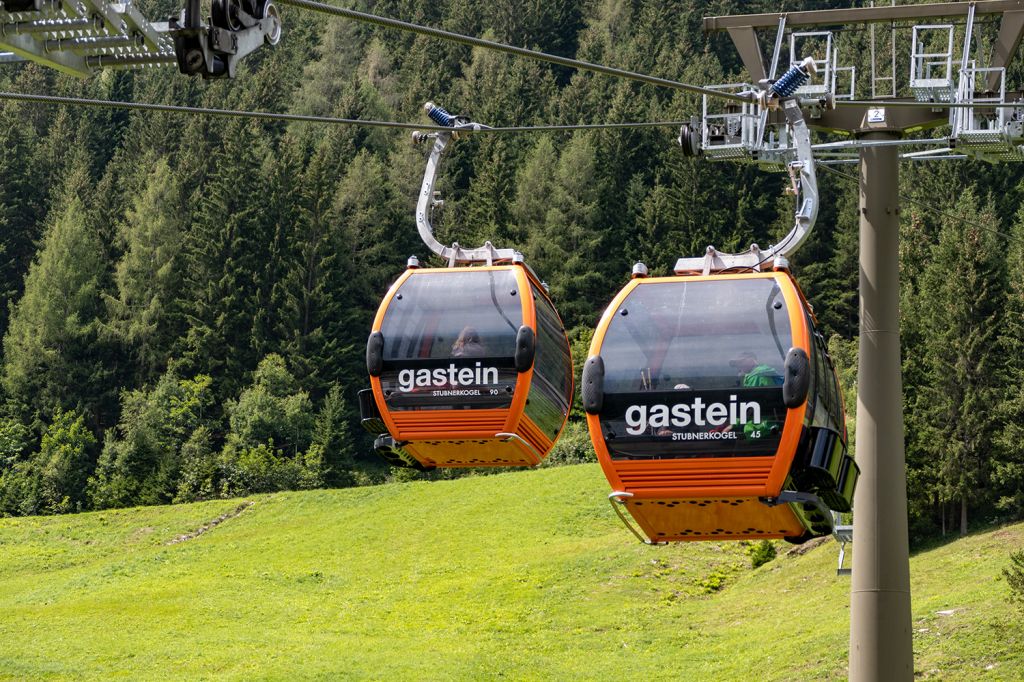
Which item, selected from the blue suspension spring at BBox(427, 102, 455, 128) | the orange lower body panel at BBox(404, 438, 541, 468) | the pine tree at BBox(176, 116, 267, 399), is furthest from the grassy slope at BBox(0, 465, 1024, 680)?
the pine tree at BBox(176, 116, 267, 399)

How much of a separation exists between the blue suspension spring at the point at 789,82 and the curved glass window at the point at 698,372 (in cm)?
183

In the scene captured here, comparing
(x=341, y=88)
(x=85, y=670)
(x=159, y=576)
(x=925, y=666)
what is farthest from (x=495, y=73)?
(x=925, y=666)

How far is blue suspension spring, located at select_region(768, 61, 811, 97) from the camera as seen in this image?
1338 centimetres

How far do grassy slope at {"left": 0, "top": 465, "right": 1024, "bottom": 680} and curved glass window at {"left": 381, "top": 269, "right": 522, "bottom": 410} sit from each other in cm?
1490

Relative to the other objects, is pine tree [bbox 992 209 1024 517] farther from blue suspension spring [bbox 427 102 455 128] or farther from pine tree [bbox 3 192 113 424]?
pine tree [bbox 3 192 113 424]


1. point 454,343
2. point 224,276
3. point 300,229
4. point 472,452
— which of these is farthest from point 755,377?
point 224,276

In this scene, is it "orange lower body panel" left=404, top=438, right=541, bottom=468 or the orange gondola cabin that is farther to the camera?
"orange lower body panel" left=404, top=438, right=541, bottom=468

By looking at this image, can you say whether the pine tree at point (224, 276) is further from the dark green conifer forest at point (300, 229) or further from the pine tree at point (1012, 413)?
the pine tree at point (1012, 413)

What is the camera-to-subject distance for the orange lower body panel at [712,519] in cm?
1239

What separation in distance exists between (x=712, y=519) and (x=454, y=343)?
9.45ft

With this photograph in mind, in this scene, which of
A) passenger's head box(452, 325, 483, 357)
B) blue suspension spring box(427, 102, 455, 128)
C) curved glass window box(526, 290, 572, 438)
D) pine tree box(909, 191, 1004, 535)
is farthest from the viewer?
pine tree box(909, 191, 1004, 535)

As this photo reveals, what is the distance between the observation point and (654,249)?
270 feet

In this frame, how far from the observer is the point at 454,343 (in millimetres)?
14555

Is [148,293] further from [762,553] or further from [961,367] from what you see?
[762,553]
